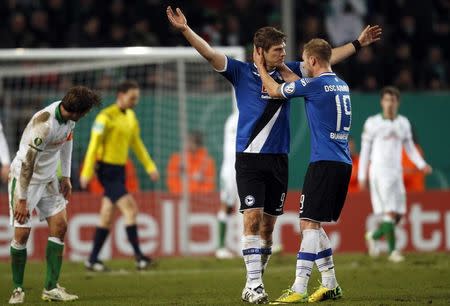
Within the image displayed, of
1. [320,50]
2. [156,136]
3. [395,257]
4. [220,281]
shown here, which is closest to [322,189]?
[320,50]

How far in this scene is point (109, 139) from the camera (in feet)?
51.5

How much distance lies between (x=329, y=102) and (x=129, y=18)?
12.6 meters

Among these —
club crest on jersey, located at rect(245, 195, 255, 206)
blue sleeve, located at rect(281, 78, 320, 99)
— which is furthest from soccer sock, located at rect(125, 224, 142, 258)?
blue sleeve, located at rect(281, 78, 320, 99)

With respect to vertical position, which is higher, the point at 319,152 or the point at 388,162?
the point at 388,162

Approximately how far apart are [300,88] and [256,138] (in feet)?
2.19

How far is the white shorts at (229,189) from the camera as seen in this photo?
720 inches

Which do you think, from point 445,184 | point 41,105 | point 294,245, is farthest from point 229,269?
point 445,184

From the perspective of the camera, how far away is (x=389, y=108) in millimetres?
16359

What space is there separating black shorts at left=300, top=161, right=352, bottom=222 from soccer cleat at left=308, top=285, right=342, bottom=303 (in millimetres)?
695

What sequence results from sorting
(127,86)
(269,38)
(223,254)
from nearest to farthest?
(269,38) → (127,86) → (223,254)

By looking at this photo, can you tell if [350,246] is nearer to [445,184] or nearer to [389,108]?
[445,184]

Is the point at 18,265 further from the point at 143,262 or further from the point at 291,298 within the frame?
the point at 143,262

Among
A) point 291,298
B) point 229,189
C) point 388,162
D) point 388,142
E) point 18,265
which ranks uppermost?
point 388,142

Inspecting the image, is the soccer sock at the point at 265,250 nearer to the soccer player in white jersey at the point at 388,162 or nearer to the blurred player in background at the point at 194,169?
the soccer player in white jersey at the point at 388,162
